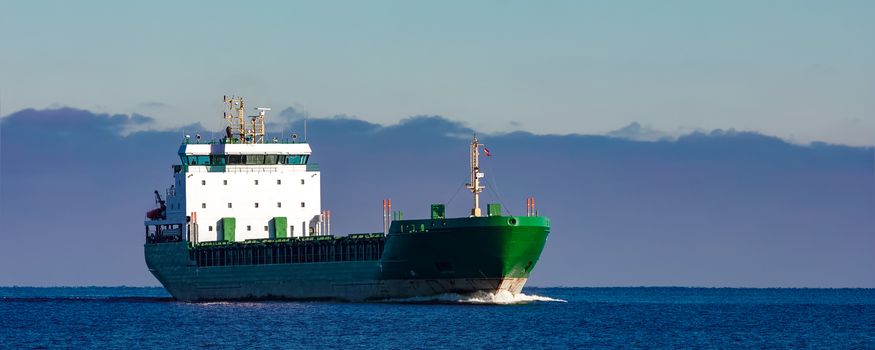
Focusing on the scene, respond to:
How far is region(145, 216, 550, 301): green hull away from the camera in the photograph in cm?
7900

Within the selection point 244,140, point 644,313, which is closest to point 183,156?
point 244,140

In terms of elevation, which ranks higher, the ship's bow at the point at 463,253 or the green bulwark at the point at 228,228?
the green bulwark at the point at 228,228

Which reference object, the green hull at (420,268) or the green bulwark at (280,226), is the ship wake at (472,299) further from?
the green bulwark at (280,226)

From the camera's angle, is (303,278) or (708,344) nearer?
(708,344)

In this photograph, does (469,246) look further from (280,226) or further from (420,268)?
(280,226)

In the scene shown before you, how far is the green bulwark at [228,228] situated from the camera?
94.9 metres

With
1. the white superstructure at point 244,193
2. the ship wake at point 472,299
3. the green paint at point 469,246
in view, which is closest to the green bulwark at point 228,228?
the white superstructure at point 244,193

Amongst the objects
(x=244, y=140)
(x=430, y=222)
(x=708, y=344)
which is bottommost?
(x=708, y=344)

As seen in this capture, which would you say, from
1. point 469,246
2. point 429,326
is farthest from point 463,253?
point 429,326

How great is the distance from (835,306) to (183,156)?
45.8 metres

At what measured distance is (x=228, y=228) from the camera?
95.1 metres

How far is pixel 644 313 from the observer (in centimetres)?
8919

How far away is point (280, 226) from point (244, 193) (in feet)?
9.45

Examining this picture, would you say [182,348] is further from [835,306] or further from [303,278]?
[835,306]
